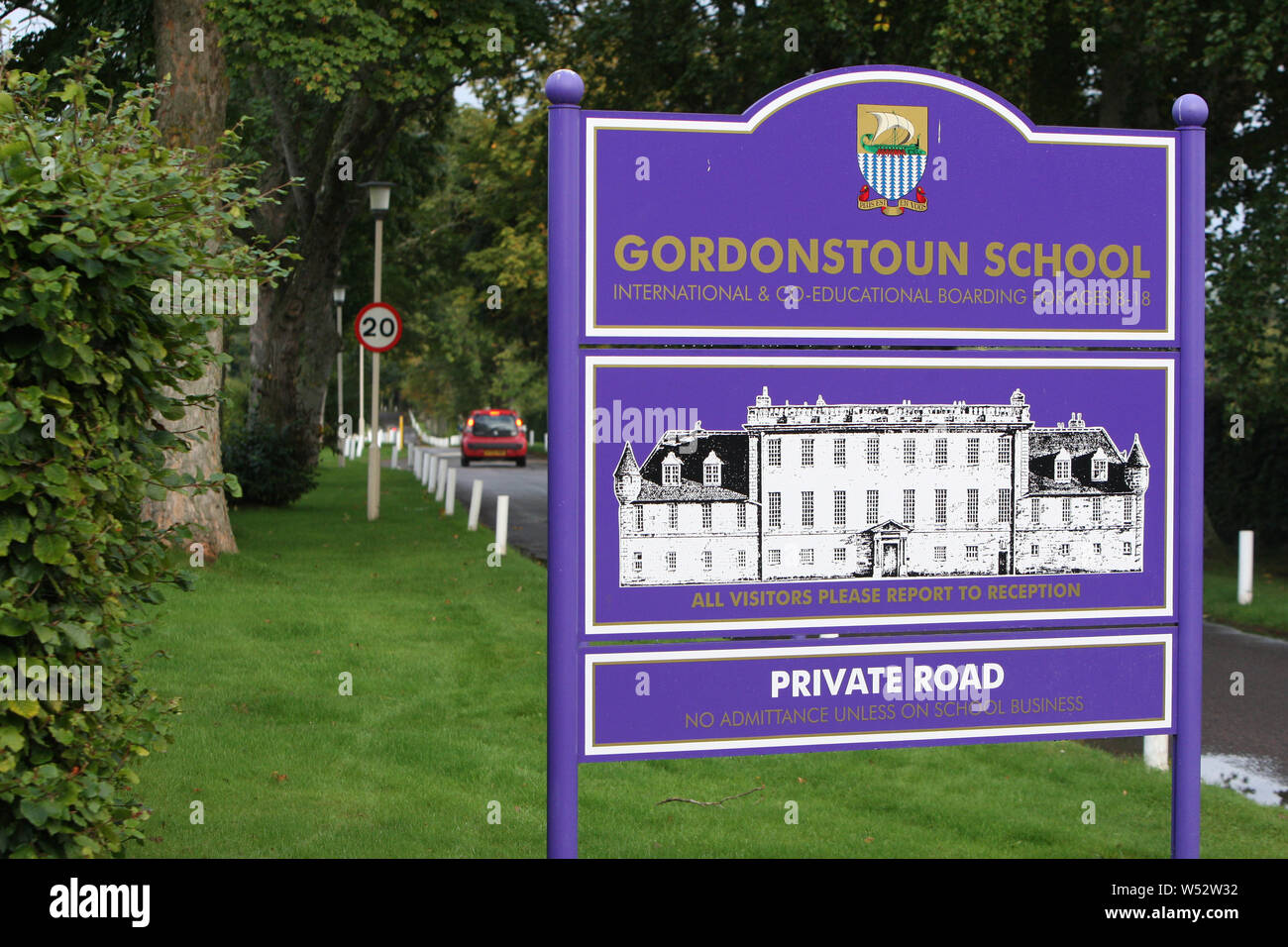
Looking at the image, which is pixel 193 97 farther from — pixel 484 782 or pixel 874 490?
pixel 874 490

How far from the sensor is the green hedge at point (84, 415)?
12.8 feet

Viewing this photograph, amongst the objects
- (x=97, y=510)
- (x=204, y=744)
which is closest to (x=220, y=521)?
(x=204, y=744)

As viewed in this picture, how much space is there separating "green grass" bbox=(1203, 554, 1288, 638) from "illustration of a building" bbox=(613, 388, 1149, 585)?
923cm

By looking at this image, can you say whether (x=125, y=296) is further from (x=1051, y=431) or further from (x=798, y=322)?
(x=1051, y=431)

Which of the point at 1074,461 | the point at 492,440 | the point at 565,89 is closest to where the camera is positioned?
the point at 565,89

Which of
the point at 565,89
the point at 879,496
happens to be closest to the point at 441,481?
the point at 879,496

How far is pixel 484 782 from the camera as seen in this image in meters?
7.12

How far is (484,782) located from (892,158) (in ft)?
12.9

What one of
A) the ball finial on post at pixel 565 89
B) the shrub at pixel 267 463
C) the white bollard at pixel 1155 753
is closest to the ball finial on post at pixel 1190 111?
the ball finial on post at pixel 565 89

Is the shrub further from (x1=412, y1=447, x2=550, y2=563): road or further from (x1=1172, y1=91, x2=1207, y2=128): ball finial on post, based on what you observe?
(x1=1172, y1=91, x2=1207, y2=128): ball finial on post

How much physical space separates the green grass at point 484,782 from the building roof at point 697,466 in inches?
78.7

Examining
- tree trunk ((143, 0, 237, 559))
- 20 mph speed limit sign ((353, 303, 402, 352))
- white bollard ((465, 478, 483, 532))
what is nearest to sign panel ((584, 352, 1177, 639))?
tree trunk ((143, 0, 237, 559))

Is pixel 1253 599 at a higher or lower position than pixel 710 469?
lower

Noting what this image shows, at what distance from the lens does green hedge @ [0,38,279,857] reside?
12.8ft
